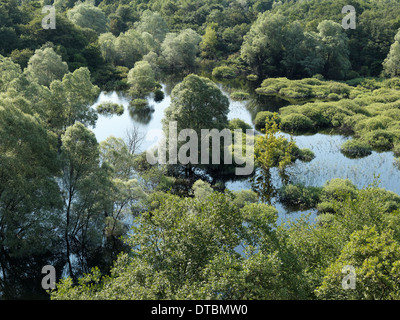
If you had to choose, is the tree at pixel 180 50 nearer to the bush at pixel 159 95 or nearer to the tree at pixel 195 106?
the bush at pixel 159 95

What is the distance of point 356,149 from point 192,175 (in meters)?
21.5

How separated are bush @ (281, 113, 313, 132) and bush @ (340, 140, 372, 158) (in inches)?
348

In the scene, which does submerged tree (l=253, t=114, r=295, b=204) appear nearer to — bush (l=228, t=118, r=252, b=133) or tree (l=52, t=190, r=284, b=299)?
bush (l=228, t=118, r=252, b=133)

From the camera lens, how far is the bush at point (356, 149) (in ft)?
156

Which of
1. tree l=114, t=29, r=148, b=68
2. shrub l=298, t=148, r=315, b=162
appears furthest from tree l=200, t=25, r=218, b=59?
shrub l=298, t=148, r=315, b=162

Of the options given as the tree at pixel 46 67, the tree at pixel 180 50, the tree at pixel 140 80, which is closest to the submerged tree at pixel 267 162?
the tree at pixel 140 80

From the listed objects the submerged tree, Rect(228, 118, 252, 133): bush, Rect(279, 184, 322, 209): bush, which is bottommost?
Rect(279, 184, 322, 209): bush

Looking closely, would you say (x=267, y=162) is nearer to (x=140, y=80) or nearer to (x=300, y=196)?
(x=300, y=196)

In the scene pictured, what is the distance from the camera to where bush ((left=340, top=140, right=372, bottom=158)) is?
47.5 metres

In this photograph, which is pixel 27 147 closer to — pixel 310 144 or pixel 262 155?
pixel 262 155

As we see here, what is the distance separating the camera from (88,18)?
101 m

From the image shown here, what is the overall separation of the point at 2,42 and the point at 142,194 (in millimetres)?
55525

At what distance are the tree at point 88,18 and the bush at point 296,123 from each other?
213 feet

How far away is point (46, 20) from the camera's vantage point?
77.0m
